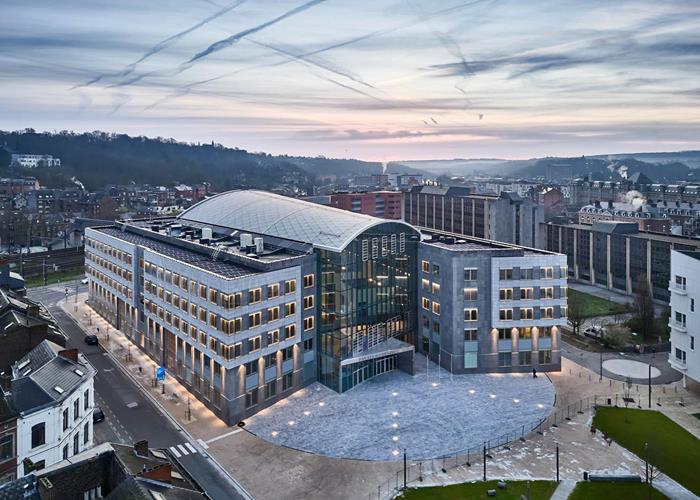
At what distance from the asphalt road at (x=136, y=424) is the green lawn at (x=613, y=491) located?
34.5 metres

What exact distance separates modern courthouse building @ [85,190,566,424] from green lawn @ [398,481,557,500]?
26.5 m

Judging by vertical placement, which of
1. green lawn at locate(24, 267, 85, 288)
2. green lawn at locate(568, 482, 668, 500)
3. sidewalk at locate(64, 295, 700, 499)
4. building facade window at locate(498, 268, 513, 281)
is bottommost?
green lawn at locate(568, 482, 668, 500)

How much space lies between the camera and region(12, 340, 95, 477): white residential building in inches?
1940

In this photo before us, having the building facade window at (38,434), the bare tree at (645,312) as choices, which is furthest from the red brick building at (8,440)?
the bare tree at (645,312)

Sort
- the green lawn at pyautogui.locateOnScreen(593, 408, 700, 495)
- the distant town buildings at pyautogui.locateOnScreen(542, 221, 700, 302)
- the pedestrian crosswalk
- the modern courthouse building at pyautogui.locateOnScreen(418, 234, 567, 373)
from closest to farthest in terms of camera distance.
→ the green lawn at pyautogui.locateOnScreen(593, 408, 700, 495) < the pedestrian crosswalk < the modern courthouse building at pyautogui.locateOnScreen(418, 234, 567, 373) < the distant town buildings at pyautogui.locateOnScreen(542, 221, 700, 302)

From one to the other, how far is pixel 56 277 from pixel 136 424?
10758 centimetres

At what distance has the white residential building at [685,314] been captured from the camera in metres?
77.8

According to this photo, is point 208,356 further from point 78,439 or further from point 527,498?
point 527,498

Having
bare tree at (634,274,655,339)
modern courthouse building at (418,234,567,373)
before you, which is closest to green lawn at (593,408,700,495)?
modern courthouse building at (418,234,567,373)

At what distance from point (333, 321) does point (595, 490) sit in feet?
133

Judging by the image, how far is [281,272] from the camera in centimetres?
7569

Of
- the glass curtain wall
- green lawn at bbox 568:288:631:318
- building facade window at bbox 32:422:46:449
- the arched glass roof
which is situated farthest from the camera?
green lawn at bbox 568:288:631:318

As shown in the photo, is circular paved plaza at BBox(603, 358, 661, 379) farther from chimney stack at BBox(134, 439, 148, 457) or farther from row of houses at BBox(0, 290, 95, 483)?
row of houses at BBox(0, 290, 95, 483)

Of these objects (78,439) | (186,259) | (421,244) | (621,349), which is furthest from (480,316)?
(78,439)
